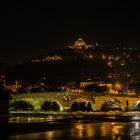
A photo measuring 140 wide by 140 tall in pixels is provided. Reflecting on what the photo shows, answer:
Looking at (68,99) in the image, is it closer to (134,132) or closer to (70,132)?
(70,132)

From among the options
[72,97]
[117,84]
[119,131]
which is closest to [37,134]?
[119,131]

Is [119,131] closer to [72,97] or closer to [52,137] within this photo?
[52,137]

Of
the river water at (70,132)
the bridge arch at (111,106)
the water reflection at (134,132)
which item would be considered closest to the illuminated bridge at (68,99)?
the bridge arch at (111,106)

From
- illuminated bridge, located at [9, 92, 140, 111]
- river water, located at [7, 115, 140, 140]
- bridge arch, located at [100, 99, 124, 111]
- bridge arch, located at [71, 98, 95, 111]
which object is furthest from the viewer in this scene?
bridge arch, located at [71, 98, 95, 111]

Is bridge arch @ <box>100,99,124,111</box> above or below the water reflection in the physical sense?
above

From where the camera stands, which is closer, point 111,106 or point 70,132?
point 70,132

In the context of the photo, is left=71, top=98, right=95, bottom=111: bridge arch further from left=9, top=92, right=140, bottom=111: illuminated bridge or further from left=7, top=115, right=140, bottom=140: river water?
left=7, top=115, right=140, bottom=140: river water

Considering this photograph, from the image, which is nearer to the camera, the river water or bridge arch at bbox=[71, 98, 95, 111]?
the river water

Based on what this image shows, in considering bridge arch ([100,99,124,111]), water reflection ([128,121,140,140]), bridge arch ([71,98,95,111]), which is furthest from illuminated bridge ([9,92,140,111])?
water reflection ([128,121,140,140])

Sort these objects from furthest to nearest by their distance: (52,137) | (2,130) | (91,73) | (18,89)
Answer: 1. (91,73)
2. (18,89)
3. (2,130)
4. (52,137)

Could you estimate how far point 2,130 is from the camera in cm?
6825

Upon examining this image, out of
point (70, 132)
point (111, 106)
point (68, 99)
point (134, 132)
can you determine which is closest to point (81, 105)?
point (111, 106)

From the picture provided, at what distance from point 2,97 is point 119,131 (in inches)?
656

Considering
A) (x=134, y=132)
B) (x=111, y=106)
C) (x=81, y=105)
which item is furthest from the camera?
(x=81, y=105)
